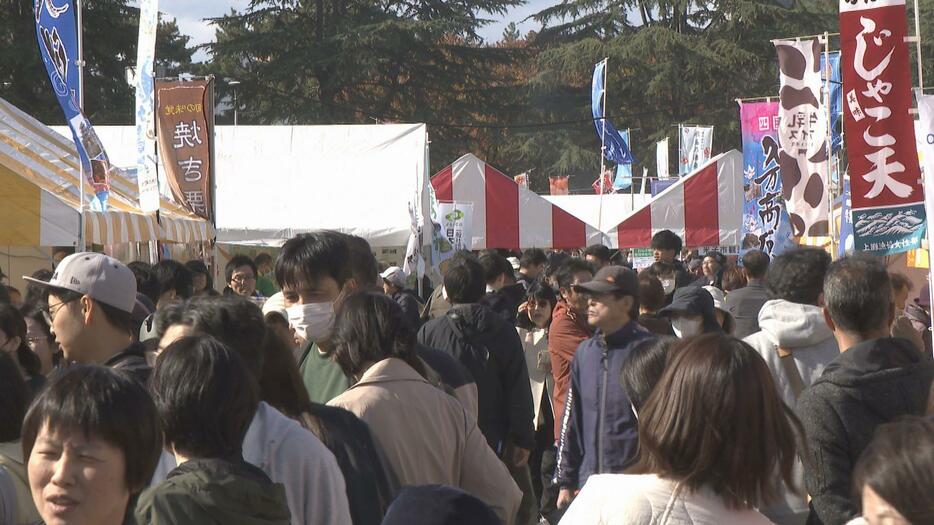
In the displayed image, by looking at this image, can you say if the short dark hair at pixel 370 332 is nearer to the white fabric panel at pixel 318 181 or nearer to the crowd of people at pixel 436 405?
the crowd of people at pixel 436 405

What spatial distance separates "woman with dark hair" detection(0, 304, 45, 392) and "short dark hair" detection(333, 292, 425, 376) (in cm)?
129

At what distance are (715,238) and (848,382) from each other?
1524 centimetres

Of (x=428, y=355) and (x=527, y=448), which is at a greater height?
(x=428, y=355)

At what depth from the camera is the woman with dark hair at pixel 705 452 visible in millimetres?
2209

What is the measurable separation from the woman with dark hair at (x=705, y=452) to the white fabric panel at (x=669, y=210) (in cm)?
1454

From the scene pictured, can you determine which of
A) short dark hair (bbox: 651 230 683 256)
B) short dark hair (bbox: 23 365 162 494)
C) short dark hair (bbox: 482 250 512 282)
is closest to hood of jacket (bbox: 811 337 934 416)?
short dark hair (bbox: 23 365 162 494)

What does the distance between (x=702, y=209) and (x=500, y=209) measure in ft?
10.7

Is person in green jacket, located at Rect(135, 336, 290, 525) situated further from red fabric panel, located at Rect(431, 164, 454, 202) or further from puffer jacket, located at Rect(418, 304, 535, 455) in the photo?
red fabric panel, located at Rect(431, 164, 454, 202)

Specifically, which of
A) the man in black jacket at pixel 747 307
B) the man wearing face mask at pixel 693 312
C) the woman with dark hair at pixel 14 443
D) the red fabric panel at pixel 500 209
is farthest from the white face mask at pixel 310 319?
the red fabric panel at pixel 500 209

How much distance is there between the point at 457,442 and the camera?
11.7ft

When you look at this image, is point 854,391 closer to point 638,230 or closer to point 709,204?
point 638,230

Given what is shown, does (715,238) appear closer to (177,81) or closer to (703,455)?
(177,81)

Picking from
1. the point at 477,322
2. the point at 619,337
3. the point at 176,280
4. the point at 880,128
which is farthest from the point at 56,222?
the point at 880,128

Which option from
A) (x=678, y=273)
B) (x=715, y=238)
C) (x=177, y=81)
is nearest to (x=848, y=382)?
(x=678, y=273)
